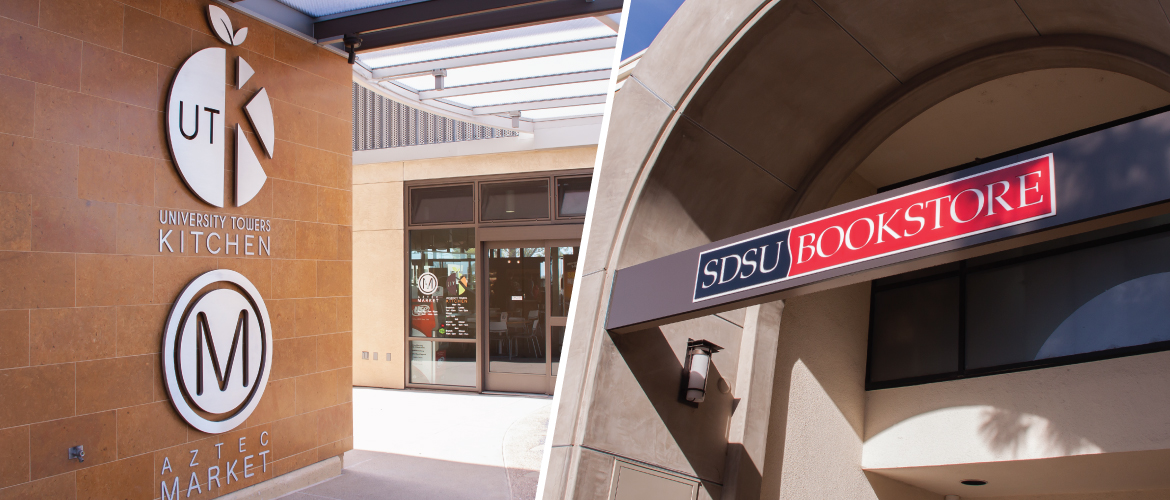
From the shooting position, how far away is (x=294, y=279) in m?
7.07

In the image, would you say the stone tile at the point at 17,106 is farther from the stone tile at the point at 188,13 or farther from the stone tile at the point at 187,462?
the stone tile at the point at 187,462

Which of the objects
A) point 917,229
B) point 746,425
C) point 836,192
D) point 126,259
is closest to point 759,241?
point 917,229

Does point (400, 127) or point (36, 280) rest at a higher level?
point (400, 127)

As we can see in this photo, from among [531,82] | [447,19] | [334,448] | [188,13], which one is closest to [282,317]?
[334,448]

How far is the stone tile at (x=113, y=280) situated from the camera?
17.2ft

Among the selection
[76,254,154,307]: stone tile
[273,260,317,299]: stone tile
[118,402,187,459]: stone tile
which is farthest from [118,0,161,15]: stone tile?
[118,402,187,459]: stone tile

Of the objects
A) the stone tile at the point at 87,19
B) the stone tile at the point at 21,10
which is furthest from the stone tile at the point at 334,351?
the stone tile at the point at 21,10

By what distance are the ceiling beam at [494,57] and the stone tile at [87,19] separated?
3.57 m

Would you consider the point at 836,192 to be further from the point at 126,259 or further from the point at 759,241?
the point at 126,259

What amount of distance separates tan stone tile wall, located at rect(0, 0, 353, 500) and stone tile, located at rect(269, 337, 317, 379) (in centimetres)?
2

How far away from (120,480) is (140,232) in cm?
202

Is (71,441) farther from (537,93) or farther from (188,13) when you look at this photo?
(537,93)

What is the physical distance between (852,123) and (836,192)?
85cm

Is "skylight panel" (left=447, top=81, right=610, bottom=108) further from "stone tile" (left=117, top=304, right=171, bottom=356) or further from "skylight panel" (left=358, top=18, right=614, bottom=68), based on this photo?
"stone tile" (left=117, top=304, right=171, bottom=356)
